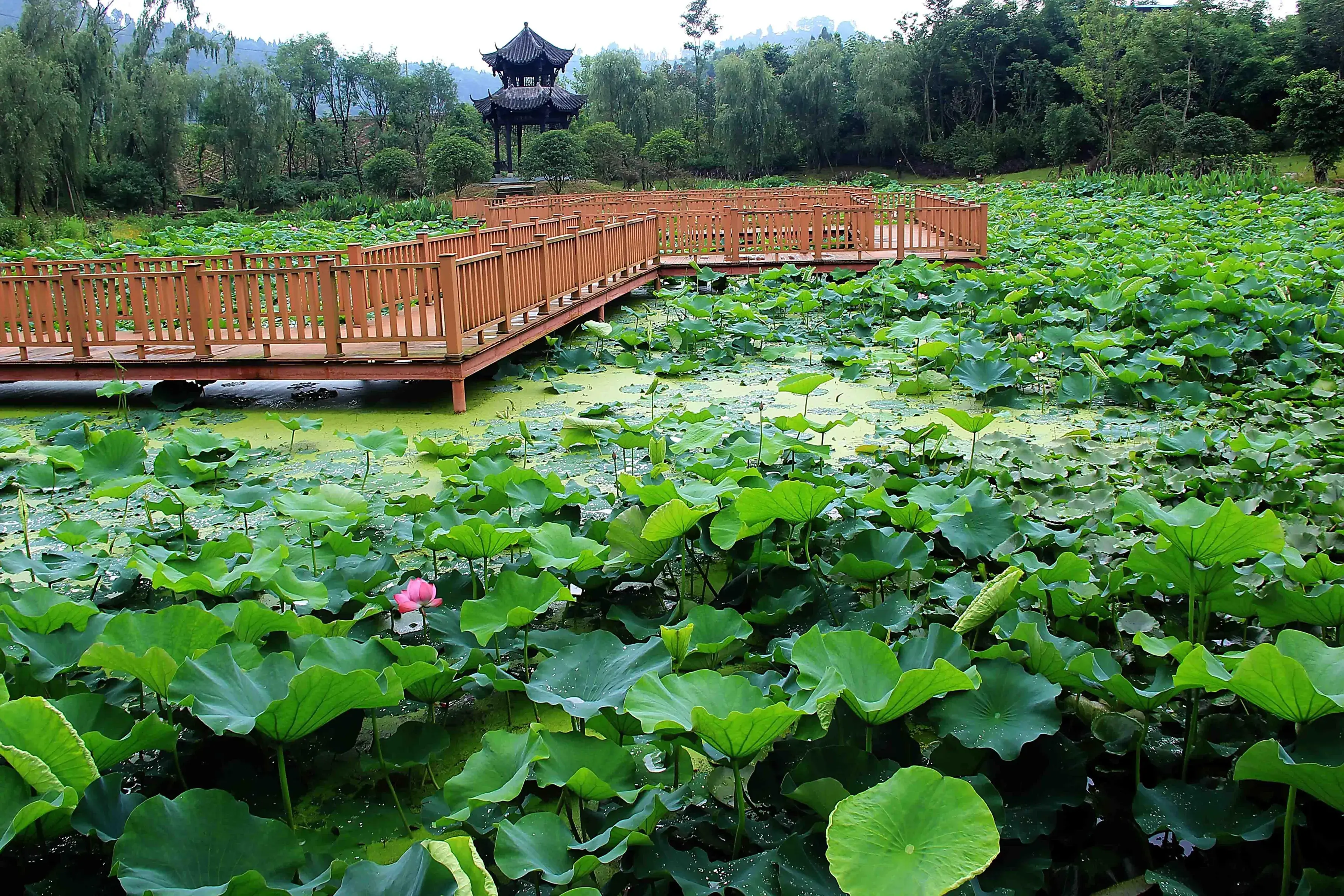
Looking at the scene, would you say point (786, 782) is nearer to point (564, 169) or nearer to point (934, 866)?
point (934, 866)

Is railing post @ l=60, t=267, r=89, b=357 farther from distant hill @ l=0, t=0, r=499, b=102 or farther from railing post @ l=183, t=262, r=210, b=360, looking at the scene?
distant hill @ l=0, t=0, r=499, b=102

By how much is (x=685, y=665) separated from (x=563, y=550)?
432mm

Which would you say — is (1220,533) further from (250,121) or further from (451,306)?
(250,121)

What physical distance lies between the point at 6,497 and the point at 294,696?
3.33 metres

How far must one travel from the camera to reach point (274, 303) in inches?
256

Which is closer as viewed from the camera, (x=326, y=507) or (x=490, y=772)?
(x=490, y=772)

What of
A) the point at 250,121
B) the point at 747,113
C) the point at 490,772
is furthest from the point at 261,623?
the point at 747,113

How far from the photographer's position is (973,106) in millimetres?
40719

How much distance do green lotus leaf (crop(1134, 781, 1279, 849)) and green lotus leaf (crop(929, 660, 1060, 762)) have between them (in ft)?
0.67

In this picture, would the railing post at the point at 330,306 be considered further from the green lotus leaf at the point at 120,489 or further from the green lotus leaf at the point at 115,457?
the green lotus leaf at the point at 120,489

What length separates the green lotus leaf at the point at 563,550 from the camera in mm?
2506

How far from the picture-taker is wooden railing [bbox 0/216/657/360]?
5914mm

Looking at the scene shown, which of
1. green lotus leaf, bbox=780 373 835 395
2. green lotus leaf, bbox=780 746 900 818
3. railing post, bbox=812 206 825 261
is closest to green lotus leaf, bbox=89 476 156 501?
green lotus leaf, bbox=780 373 835 395

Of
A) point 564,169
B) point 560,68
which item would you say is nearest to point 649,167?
point 560,68
